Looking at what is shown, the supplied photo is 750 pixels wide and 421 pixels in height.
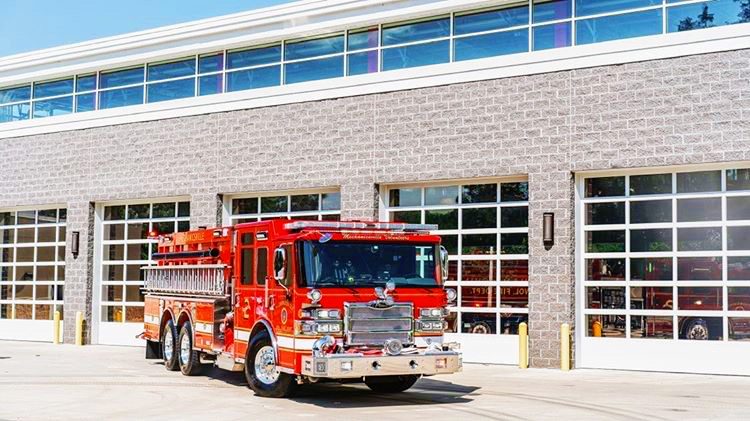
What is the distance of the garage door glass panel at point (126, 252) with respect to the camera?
2712 cm

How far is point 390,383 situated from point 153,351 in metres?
7.11

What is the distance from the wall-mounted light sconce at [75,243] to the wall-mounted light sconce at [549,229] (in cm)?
1356

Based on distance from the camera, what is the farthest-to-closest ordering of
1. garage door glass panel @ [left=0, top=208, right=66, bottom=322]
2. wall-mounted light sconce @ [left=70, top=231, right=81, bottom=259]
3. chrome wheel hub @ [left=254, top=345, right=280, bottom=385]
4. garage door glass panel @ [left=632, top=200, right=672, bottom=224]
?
1. garage door glass panel @ [left=0, top=208, right=66, bottom=322]
2. wall-mounted light sconce @ [left=70, top=231, right=81, bottom=259]
3. garage door glass panel @ [left=632, top=200, right=672, bottom=224]
4. chrome wheel hub @ [left=254, top=345, right=280, bottom=385]

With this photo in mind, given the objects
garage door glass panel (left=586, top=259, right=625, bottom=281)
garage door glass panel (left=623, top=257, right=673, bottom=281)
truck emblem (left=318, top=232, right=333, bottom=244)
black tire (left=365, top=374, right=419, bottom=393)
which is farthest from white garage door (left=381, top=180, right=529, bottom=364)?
truck emblem (left=318, top=232, right=333, bottom=244)

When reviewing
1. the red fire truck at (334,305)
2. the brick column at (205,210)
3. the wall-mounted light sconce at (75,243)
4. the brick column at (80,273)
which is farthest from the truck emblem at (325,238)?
the wall-mounted light sconce at (75,243)

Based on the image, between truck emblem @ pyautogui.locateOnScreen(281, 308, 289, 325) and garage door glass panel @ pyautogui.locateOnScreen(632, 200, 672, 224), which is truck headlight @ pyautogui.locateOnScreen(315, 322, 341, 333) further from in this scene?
garage door glass panel @ pyautogui.locateOnScreen(632, 200, 672, 224)

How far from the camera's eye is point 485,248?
21.2m

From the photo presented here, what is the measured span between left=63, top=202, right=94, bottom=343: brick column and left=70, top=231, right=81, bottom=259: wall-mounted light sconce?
1.2 inches

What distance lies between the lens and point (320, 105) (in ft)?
77.2

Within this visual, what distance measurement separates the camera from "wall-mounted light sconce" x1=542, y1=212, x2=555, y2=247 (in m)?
19.7

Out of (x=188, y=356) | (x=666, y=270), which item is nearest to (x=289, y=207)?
(x=188, y=356)

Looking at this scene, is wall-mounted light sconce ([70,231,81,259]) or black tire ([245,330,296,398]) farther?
wall-mounted light sconce ([70,231,81,259])

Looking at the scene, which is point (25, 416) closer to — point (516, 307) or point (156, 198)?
point (516, 307)

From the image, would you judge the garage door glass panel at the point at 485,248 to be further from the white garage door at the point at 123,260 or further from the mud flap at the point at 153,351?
the white garage door at the point at 123,260
